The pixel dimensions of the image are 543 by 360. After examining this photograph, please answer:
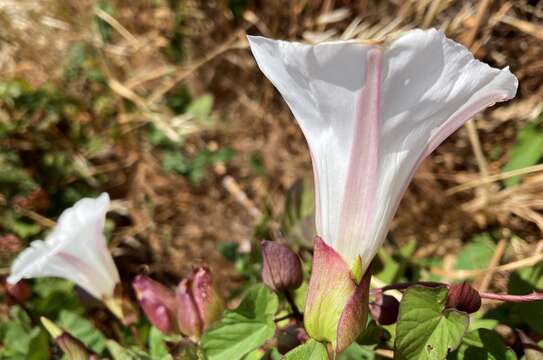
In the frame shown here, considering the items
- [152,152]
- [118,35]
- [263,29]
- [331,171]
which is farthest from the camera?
[118,35]

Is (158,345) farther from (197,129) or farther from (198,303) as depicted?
(197,129)

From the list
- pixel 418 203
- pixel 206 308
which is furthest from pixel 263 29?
pixel 206 308

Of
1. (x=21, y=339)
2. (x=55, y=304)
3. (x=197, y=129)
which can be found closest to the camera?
(x=21, y=339)

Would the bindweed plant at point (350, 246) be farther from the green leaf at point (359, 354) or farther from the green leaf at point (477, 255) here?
the green leaf at point (477, 255)

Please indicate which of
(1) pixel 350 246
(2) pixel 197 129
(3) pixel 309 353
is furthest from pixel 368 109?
(2) pixel 197 129

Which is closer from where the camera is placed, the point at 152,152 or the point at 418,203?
the point at 418,203

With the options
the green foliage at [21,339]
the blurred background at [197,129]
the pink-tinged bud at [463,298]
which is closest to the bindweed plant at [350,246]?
the pink-tinged bud at [463,298]

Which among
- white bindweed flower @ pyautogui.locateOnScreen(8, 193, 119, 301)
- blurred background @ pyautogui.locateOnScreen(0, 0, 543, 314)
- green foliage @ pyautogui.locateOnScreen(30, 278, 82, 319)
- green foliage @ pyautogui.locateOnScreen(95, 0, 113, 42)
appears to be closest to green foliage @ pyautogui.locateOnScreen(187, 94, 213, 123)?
blurred background @ pyautogui.locateOnScreen(0, 0, 543, 314)

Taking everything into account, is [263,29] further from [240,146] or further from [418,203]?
[418,203]
